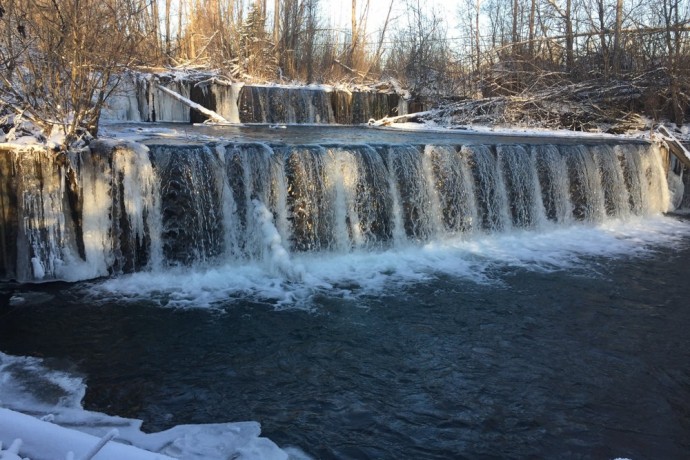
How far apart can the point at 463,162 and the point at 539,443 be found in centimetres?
590

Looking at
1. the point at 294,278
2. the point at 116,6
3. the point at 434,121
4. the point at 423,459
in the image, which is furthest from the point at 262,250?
the point at 434,121

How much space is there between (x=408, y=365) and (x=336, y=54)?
21914 mm

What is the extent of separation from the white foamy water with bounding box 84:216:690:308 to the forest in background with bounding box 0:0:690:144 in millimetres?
2145

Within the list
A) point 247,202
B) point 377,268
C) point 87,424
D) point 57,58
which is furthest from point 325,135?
point 87,424

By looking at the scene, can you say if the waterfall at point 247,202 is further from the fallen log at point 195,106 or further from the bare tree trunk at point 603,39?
the bare tree trunk at point 603,39

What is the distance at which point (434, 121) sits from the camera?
1623 cm

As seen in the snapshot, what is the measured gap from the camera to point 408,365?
4406 millimetres

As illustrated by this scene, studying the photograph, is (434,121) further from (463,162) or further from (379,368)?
(379,368)

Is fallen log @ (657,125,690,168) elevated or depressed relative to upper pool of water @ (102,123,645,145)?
depressed

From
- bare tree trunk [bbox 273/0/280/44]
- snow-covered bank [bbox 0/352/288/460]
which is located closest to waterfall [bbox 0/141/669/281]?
snow-covered bank [bbox 0/352/288/460]

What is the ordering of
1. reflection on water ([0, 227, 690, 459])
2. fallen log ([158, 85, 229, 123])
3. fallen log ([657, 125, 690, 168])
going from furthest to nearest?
fallen log ([158, 85, 229, 123]) < fallen log ([657, 125, 690, 168]) < reflection on water ([0, 227, 690, 459])

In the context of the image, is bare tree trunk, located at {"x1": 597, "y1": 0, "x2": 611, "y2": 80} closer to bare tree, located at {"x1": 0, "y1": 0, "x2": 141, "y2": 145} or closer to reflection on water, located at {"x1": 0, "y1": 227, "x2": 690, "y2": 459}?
reflection on water, located at {"x1": 0, "y1": 227, "x2": 690, "y2": 459}

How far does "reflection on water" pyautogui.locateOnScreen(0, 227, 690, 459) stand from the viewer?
350 centimetres

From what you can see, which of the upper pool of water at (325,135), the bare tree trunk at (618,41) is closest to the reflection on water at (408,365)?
the upper pool of water at (325,135)
